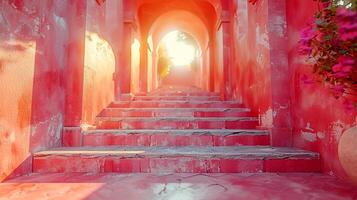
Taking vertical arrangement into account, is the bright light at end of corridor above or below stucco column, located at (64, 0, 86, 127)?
above

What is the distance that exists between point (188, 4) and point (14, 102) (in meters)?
7.39

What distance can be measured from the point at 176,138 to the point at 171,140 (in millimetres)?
67

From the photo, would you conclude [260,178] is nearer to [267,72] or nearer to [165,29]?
[267,72]

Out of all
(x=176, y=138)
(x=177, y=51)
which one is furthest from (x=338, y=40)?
(x=177, y=51)

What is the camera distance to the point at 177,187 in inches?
77.3

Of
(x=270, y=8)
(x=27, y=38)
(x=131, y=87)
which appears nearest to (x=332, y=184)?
(x=270, y=8)

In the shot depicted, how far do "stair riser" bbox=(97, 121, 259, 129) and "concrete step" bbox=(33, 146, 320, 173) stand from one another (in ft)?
3.76

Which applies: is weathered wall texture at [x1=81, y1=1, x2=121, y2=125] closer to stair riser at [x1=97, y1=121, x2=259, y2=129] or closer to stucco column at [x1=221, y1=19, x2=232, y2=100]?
stair riser at [x1=97, y1=121, x2=259, y2=129]

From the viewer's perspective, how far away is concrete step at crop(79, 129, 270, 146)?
10.0 ft

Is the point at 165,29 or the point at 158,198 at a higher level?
the point at 165,29

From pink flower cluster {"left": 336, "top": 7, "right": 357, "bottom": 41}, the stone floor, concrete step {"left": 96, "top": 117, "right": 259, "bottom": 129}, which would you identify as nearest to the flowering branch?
pink flower cluster {"left": 336, "top": 7, "right": 357, "bottom": 41}

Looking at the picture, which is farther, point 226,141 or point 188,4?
point 188,4

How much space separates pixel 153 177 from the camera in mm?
2254

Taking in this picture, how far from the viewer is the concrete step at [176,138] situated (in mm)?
3055
